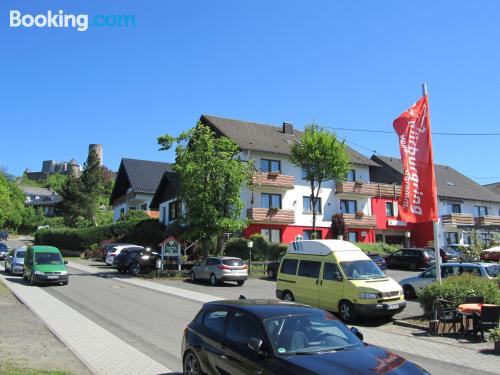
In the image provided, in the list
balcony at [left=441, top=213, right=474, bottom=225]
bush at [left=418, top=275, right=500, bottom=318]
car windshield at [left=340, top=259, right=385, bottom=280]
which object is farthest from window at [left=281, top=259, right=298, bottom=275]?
balcony at [left=441, top=213, right=474, bottom=225]

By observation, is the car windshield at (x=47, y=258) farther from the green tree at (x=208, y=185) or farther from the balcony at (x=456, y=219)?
the balcony at (x=456, y=219)

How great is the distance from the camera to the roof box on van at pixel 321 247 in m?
16.0

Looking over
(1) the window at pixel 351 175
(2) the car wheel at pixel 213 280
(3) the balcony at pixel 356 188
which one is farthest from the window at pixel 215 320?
(1) the window at pixel 351 175

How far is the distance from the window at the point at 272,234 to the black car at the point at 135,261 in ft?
36.3

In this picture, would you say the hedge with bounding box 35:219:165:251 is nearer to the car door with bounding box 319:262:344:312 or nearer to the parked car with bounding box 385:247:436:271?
the parked car with bounding box 385:247:436:271

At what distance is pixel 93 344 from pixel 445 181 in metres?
52.4

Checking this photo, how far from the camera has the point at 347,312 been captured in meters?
14.7

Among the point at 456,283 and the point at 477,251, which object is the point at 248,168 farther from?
the point at 456,283

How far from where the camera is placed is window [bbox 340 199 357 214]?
1807 inches

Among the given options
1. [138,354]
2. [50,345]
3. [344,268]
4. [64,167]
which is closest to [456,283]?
[344,268]

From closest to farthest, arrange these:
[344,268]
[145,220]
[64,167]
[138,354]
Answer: [138,354], [344,268], [145,220], [64,167]

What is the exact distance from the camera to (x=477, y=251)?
2919cm

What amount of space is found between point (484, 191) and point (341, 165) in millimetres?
30488

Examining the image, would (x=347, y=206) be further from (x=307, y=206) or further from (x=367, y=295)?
(x=367, y=295)
